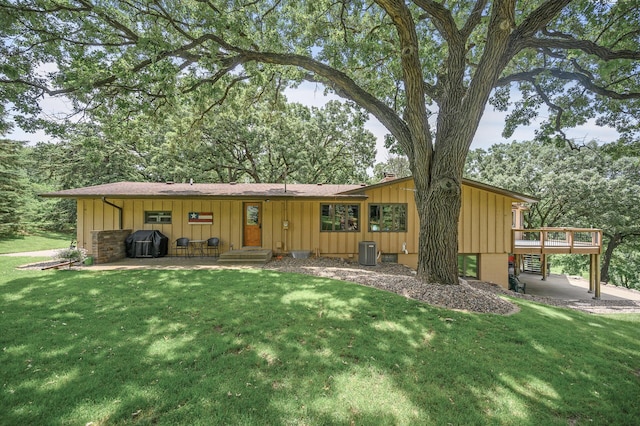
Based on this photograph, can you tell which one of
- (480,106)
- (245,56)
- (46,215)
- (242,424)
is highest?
(245,56)

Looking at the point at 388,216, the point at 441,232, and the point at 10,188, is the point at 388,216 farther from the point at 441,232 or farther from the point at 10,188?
the point at 10,188

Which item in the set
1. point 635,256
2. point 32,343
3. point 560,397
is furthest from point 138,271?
point 635,256

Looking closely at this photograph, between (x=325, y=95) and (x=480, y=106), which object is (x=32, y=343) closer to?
(x=480, y=106)

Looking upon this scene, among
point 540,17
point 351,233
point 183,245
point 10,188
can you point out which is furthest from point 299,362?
point 10,188

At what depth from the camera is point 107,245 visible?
30.8 feet

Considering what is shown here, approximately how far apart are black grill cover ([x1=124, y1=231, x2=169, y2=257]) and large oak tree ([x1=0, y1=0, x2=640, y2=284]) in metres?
5.09

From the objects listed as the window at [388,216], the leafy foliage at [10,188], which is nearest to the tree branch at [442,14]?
the window at [388,216]

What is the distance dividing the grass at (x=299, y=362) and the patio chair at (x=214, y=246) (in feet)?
17.4

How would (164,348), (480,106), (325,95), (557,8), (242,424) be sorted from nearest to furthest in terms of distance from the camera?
1. (242,424)
2. (164,348)
3. (557,8)
4. (480,106)
5. (325,95)

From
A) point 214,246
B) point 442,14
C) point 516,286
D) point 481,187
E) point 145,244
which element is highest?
point 442,14

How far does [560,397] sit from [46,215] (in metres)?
29.2

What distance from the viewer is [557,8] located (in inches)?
220

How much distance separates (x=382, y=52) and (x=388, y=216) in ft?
20.2

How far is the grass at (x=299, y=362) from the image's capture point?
2.48m
